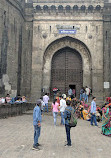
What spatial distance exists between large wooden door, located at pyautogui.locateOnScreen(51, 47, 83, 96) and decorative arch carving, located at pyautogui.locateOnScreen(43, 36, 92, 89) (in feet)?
1.65

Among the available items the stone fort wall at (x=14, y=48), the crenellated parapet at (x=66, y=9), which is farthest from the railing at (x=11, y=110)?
the crenellated parapet at (x=66, y=9)

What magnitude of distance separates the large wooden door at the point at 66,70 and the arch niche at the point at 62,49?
220 mm

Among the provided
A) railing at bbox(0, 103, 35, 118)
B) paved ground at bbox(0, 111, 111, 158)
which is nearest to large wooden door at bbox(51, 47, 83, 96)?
railing at bbox(0, 103, 35, 118)

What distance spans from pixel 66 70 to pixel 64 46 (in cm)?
241

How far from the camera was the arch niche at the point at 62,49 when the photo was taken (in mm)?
18188

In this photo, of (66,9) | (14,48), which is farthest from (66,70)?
(66,9)

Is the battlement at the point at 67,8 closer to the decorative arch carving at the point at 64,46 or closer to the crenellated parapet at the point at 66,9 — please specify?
the crenellated parapet at the point at 66,9

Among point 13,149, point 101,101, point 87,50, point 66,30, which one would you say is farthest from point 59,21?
point 13,149

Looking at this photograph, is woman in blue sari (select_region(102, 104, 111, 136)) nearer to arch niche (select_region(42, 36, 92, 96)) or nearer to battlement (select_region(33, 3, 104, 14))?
arch niche (select_region(42, 36, 92, 96))

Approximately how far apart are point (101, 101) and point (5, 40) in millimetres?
9813

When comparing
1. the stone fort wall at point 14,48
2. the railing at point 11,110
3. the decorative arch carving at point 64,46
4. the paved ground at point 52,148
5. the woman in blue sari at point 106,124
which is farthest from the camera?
the decorative arch carving at point 64,46

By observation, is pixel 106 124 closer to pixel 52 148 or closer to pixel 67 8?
pixel 52 148

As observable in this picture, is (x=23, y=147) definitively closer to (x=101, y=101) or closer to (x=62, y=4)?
(x=101, y=101)

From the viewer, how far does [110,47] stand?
17812 millimetres
